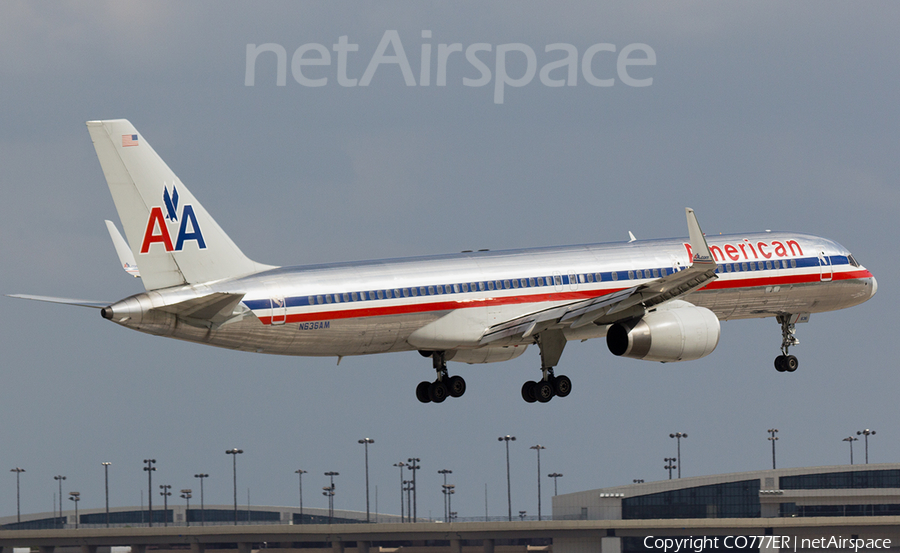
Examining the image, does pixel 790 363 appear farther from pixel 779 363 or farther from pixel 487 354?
pixel 487 354

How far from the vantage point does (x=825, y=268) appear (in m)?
65.1

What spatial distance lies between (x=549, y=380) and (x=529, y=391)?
967mm

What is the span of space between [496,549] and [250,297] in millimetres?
84565

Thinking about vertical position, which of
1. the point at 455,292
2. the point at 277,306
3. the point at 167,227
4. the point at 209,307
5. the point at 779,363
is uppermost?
the point at 167,227

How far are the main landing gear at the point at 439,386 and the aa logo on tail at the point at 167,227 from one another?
520 inches

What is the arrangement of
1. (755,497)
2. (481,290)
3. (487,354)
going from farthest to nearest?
(755,497) → (487,354) → (481,290)

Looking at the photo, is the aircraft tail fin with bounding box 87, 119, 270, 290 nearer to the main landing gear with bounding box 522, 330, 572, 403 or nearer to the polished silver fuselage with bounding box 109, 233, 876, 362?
the polished silver fuselage with bounding box 109, 233, 876, 362

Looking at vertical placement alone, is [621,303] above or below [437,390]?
above

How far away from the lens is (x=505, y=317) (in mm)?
57031

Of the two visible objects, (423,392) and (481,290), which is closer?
(481,290)

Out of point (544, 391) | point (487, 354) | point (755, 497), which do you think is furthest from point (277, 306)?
point (755, 497)

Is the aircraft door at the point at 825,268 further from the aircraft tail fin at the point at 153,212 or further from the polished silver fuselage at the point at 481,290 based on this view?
the aircraft tail fin at the point at 153,212

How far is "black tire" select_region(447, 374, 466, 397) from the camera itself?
60.4m

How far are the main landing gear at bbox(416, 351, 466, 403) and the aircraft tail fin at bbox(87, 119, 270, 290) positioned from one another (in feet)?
40.7
